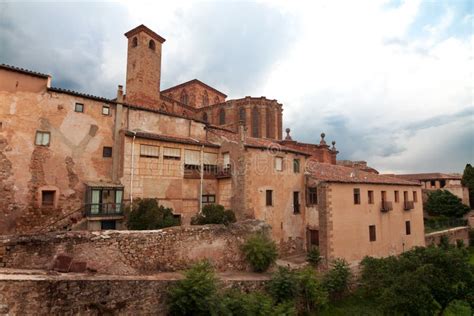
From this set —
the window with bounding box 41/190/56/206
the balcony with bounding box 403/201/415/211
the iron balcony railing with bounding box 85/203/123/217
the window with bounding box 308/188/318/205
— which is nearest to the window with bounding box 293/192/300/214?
the window with bounding box 308/188/318/205

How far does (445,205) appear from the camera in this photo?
4050 cm

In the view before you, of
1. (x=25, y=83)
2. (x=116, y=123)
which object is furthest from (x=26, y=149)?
(x=116, y=123)

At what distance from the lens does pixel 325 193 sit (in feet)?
67.9

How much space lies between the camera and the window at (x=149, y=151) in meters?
18.7

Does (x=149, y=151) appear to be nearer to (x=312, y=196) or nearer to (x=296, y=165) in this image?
(x=296, y=165)

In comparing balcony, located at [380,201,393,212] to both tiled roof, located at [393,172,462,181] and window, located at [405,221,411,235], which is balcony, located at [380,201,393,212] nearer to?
window, located at [405,221,411,235]

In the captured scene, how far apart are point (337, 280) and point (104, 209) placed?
14173 millimetres

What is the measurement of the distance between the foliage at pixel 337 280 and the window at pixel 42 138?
1765 cm

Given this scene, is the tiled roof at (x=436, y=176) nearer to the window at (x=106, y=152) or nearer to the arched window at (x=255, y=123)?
the arched window at (x=255, y=123)

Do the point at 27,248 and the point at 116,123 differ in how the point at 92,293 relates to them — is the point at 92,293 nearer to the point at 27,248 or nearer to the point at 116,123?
the point at 27,248

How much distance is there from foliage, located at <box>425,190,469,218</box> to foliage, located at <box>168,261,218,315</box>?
1633 inches

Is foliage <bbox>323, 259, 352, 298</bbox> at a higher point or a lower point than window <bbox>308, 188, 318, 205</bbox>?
lower

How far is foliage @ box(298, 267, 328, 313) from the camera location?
15.1 meters

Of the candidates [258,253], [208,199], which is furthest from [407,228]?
[208,199]
